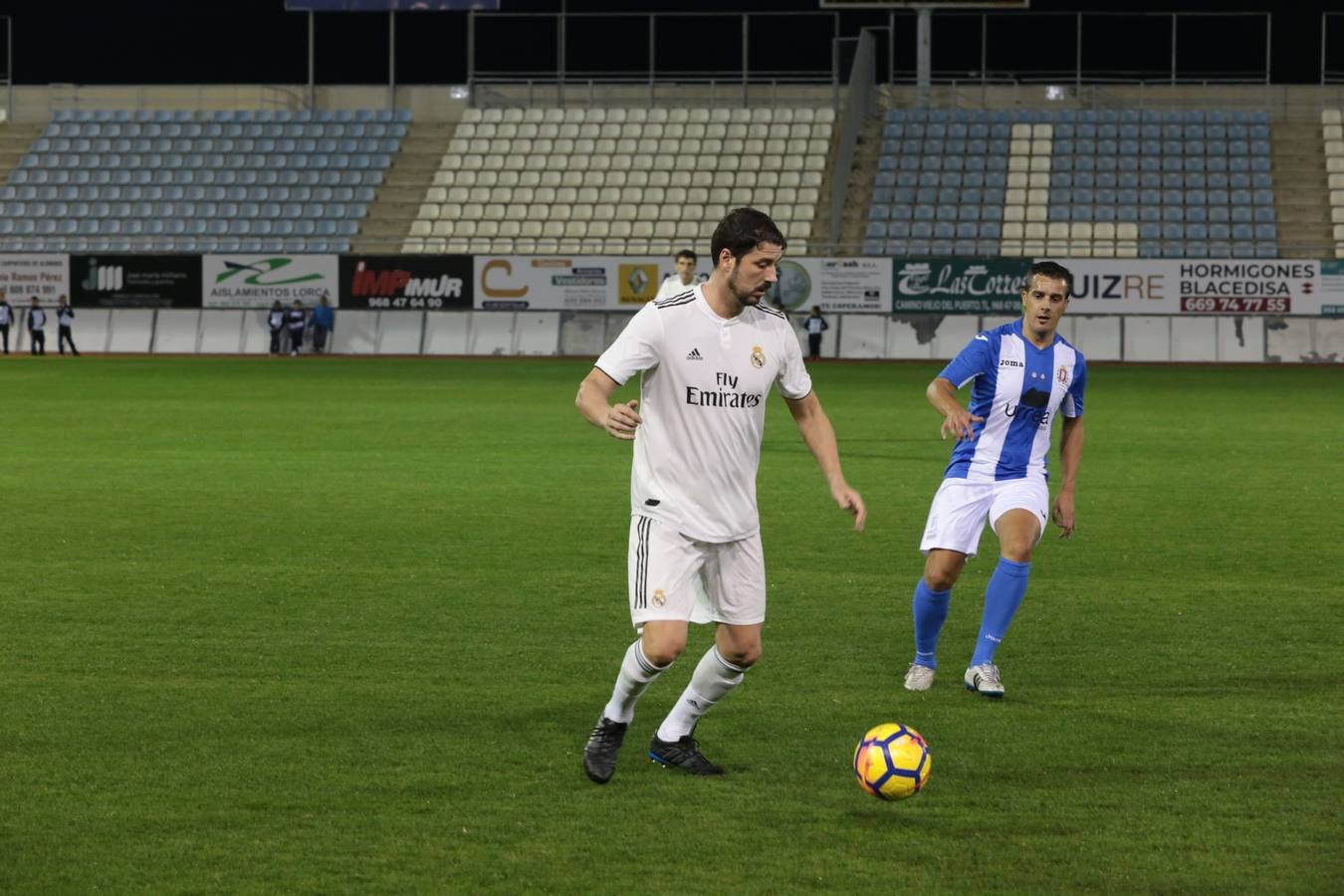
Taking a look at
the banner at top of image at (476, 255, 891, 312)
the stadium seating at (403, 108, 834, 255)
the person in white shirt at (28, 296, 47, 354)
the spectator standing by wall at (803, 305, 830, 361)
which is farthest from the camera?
the stadium seating at (403, 108, 834, 255)

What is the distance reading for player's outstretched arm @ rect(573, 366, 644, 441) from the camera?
5.34m

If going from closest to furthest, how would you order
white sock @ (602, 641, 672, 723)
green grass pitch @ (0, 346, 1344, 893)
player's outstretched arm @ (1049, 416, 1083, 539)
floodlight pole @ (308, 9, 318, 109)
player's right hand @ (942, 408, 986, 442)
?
1. green grass pitch @ (0, 346, 1344, 893)
2. white sock @ (602, 641, 672, 723)
3. player's right hand @ (942, 408, 986, 442)
4. player's outstretched arm @ (1049, 416, 1083, 539)
5. floodlight pole @ (308, 9, 318, 109)

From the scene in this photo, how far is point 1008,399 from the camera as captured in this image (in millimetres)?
7406

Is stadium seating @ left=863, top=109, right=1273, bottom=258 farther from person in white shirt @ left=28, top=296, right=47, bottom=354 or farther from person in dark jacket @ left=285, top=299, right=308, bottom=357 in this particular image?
person in white shirt @ left=28, top=296, right=47, bottom=354

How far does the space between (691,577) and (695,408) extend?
0.56m

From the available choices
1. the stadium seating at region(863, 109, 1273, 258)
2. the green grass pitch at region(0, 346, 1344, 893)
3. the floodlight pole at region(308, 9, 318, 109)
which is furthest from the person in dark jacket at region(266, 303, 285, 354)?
the green grass pitch at region(0, 346, 1344, 893)

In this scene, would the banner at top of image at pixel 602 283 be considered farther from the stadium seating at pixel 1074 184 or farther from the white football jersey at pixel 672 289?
the white football jersey at pixel 672 289

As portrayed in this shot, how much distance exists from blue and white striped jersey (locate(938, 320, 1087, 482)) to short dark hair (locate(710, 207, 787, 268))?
205cm

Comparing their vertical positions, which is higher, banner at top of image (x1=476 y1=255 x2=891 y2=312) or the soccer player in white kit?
banner at top of image (x1=476 y1=255 x2=891 y2=312)

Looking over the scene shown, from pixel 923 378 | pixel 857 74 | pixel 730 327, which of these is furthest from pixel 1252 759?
pixel 857 74

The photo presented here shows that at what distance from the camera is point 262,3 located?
50125mm

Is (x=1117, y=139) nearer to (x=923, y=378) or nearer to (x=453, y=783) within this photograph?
(x=923, y=378)

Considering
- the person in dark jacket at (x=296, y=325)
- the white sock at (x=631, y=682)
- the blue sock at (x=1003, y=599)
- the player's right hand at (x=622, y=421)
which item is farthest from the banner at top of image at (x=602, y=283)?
the player's right hand at (x=622, y=421)

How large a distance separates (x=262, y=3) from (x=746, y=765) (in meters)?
47.9
